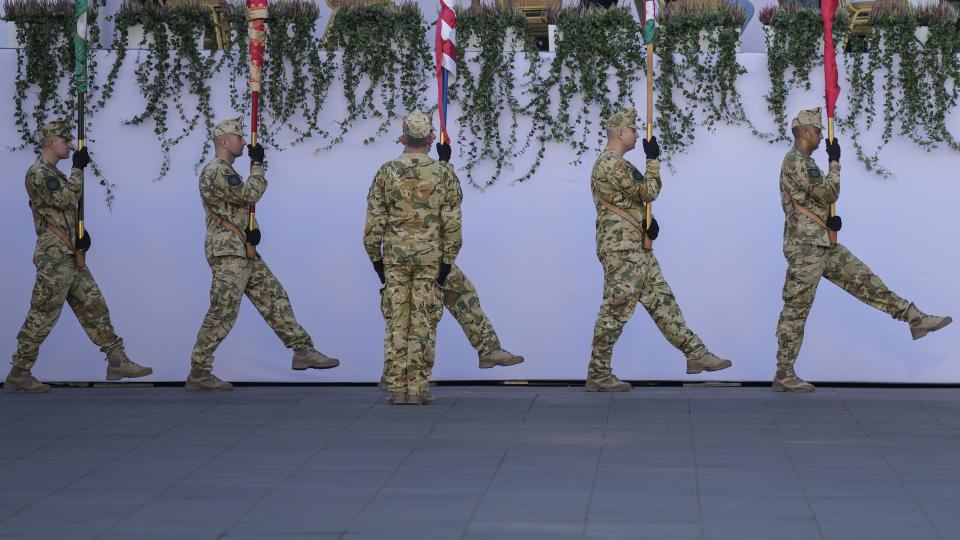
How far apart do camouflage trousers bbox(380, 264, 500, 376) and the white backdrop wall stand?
76cm

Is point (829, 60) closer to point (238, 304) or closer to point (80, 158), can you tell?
point (238, 304)

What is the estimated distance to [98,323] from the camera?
31.3ft

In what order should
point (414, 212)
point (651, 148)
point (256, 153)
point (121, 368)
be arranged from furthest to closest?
point (121, 368), point (256, 153), point (651, 148), point (414, 212)

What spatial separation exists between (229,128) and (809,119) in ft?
11.9

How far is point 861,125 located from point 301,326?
3.94 m

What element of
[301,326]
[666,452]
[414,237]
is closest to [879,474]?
[666,452]

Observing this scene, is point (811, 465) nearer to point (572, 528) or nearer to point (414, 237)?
point (572, 528)

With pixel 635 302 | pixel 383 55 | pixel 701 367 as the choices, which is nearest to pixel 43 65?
pixel 383 55

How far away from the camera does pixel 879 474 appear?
6137 millimetres

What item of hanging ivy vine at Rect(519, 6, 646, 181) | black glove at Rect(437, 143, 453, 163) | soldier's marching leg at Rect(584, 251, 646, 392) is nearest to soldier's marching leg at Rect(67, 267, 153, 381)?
black glove at Rect(437, 143, 453, 163)

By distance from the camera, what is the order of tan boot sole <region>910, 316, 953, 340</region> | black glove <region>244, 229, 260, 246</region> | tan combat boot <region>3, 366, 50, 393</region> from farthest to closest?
tan combat boot <region>3, 366, 50, 393</region> < black glove <region>244, 229, 260, 246</region> < tan boot sole <region>910, 316, 953, 340</region>

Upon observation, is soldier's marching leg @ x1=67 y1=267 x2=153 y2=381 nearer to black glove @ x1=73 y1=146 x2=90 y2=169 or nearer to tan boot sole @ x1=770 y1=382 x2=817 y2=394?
black glove @ x1=73 y1=146 x2=90 y2=169

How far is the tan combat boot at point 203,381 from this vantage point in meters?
9.47

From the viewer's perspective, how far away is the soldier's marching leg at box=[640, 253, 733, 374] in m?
9.20
